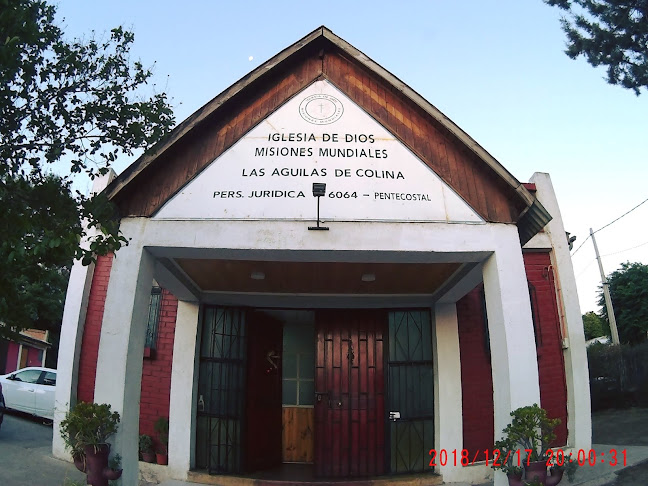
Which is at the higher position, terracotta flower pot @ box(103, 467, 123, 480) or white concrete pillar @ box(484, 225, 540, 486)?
white concrete pillar @ box(484, 225, 540, 486)

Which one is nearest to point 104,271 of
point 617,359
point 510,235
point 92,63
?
point 92,63

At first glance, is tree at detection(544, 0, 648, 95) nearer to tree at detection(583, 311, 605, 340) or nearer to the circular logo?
the circular logo

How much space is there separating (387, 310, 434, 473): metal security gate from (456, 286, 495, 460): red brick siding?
0.51 metres

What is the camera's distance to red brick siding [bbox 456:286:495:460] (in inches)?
337

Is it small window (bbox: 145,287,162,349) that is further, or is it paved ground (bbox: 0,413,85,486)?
small window (bbox: 145,287,162,349)

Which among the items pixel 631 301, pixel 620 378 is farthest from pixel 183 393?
pixel 631 301

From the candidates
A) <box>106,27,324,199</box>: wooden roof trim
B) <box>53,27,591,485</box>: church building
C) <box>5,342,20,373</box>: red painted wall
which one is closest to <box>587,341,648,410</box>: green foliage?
<box>53,27,591,485</box>: church building

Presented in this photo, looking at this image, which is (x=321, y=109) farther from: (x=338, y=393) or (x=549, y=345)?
(x=549, y=345)

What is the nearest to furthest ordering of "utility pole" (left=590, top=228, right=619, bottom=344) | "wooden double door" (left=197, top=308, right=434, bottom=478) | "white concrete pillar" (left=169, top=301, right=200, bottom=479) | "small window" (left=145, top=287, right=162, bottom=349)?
"white concrete pillar" (left=169, top=301, right=200, bottom=479)
"wooden double door" (left=197, top=308, right=434, bottom=478)
"small window" (left=145, top=287, right=162, bottom=349)
"utility pole" (left=590, top=228, right=619, bottom=344)

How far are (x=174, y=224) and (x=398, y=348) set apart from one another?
191 inches

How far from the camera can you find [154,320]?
912cm

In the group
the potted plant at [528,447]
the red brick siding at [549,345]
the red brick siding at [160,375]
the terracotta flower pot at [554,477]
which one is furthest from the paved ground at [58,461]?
the potted plant at [528,447]

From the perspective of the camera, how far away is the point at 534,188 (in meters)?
9.25

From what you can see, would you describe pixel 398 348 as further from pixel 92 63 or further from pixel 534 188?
pixel 92 63
